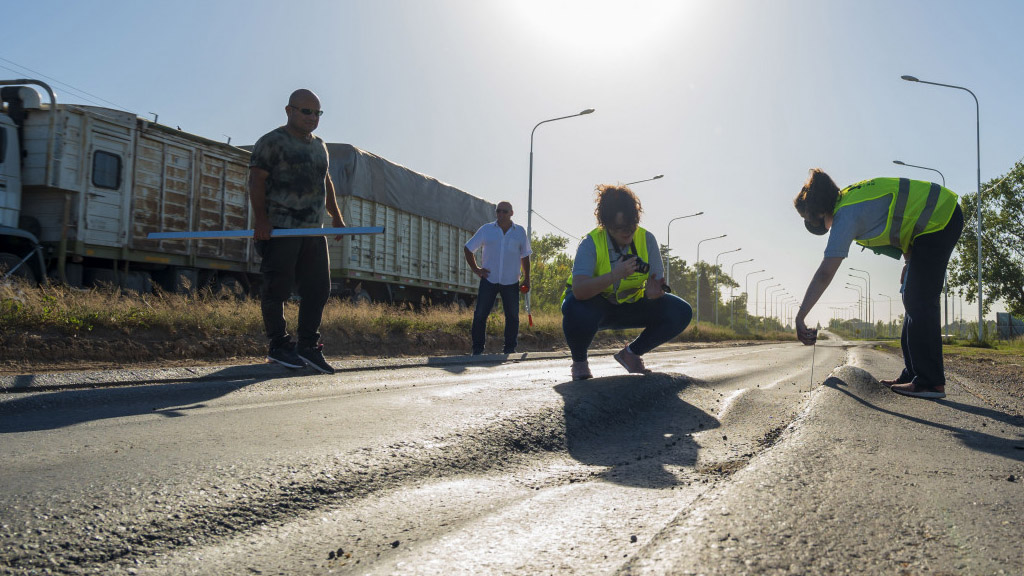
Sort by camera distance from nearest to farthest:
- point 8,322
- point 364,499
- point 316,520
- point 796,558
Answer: point 796,558
point 316,520
point 364,499
point 8,322

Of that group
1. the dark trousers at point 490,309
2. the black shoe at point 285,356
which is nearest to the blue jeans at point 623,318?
the black shoe at point 285,356

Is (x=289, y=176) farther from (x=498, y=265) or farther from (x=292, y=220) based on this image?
(x=498, y=265)

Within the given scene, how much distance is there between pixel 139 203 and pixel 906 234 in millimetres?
11567

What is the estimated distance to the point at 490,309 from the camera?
8.42m

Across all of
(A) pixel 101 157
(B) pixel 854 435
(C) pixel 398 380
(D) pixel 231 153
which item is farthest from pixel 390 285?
(B) pixel 854 435

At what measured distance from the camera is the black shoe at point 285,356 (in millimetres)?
4824

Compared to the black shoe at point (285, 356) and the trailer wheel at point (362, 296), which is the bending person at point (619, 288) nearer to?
the black shoe at point (285, 356)

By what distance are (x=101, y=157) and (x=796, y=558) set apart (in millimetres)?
12307

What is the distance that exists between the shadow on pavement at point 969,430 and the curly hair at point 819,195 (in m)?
0.94

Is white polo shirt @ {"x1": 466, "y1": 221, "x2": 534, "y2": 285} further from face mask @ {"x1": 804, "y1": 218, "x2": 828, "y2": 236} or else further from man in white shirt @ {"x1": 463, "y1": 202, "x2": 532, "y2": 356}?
face mask @ {"x1": 804, "y1": 218, "x2": 828, "y2": 236}

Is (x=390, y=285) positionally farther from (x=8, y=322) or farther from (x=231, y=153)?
(x=8, y=322)

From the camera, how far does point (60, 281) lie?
10.1m

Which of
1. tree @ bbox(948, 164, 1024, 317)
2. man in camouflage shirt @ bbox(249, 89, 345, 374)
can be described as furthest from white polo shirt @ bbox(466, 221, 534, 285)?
tree @ bbox(948, 164, 1024, 317)

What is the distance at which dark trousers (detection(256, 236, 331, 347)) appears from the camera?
4738 millimetres
